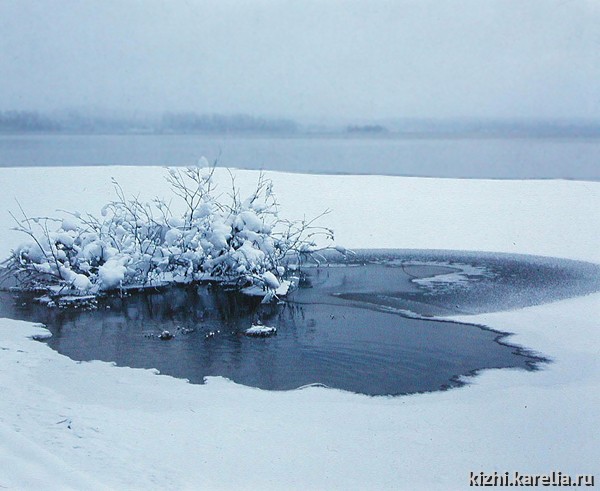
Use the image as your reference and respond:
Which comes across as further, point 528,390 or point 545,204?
point 545,204

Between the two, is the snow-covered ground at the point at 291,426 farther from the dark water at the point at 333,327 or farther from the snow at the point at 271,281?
the snow at the point at 271,281

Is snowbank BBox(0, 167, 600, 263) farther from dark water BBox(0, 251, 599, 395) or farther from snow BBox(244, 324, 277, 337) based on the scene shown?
snow BBox(244, 324, 277, 337)

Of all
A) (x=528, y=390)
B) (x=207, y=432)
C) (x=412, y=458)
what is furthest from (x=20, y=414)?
(x=528, y=390)

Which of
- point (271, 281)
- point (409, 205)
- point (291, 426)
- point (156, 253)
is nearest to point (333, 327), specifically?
point (271, 281)

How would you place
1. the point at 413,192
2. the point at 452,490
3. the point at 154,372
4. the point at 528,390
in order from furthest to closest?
the point at 413,192 < the point at 154,372 < the point at 528,390 < the point at 452,490

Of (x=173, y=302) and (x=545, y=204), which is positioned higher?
(x=545, y=204)

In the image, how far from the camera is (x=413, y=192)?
2556cm

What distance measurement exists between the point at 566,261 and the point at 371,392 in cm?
850

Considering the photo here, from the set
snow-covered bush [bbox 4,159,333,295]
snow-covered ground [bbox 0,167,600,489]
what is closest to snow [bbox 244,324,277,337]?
snow-covered ground [bbox 0,167,600,489]

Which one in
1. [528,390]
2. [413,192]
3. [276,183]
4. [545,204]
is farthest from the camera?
[276,183]

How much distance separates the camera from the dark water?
732 cm

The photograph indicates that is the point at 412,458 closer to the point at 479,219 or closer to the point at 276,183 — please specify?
the point at 479,219

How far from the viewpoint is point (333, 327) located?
9.07m

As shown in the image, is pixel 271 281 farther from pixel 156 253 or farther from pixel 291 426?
pixel 291 426
